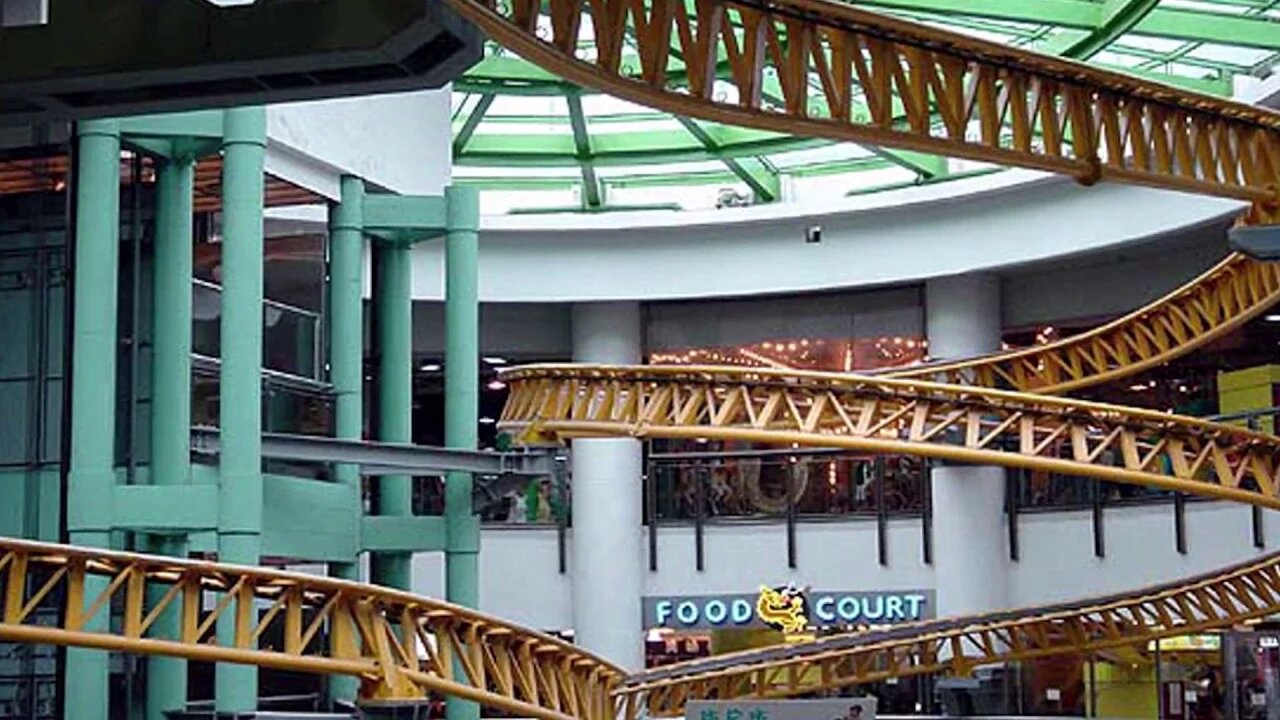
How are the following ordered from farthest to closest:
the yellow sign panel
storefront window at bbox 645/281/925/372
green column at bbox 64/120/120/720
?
1. storefront window at bbox 645/281/925/372
2. the yellow sign panel
3. green column at bbox 64/120/120/720

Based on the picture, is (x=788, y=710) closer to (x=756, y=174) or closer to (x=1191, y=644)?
(x=1191, y=644)

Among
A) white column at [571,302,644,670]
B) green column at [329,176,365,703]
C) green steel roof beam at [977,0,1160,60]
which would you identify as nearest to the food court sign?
white column at [571,302,644,670]

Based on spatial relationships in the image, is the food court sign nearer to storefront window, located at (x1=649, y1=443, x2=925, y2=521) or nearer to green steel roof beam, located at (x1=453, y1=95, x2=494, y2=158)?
storefront window, located at (x1=649, y1=443, x2=925, y2=521)

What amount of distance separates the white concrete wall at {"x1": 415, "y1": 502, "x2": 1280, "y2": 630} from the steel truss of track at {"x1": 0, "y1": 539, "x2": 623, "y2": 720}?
15735mm

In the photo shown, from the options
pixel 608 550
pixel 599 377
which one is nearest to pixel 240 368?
pixel 599 377

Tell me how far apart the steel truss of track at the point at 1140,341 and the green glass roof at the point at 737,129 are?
3.75 meters

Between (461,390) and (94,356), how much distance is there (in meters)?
8.17

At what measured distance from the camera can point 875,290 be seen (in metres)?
46.1

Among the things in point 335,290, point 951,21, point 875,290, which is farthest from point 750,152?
point 335,290

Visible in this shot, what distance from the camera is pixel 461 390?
33.4m

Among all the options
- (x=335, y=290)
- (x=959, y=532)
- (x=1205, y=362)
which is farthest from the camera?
(x=1205, y=362)

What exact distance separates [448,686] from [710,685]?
488 inches

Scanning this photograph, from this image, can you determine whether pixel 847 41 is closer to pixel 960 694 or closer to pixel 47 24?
pixel 47 24

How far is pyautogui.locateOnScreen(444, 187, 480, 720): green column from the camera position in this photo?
107 feet
